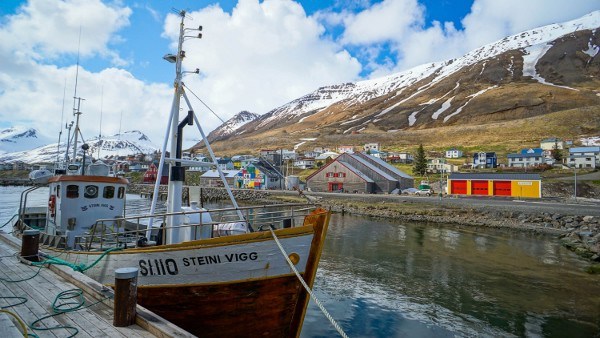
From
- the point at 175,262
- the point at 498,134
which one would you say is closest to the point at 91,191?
the point at 175,262

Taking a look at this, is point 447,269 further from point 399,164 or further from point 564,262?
point 399,164

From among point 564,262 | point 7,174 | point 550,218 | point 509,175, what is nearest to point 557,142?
point 509,175

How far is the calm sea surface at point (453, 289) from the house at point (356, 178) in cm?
3917

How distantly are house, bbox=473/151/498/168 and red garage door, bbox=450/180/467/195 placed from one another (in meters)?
37.0

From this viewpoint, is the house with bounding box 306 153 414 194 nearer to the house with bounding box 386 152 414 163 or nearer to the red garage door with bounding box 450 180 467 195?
the red garage door with bounding box 450 180 467 195

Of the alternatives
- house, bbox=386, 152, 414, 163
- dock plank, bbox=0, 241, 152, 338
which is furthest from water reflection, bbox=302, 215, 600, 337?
house, bbox=386, 152, 414, 163

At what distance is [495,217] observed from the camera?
38.8 meters

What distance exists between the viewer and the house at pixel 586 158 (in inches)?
3221

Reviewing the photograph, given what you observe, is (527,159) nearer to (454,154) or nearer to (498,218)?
(454,154)

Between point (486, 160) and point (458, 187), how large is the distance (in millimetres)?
38106

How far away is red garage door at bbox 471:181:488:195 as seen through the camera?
5738cm

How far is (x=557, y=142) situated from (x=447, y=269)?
363 ft

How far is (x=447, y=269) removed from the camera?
21.1 meters

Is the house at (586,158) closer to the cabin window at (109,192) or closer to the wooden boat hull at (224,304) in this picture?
the wooden boat hull at (224,304)
